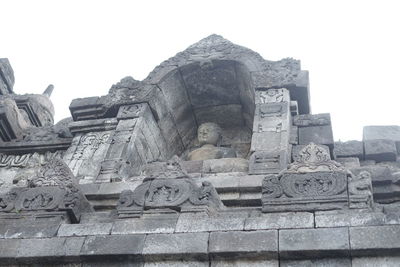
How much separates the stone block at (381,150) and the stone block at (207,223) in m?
4.26

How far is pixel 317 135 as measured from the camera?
11.6 metres

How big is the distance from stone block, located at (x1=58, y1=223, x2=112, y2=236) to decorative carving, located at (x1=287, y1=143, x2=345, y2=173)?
105 inches

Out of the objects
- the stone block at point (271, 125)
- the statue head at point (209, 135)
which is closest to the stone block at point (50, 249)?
the stone block at point (271, 125)

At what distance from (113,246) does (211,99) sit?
793cm

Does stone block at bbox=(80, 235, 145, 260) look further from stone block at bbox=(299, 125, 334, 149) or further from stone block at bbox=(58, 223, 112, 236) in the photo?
stone block at bbox=(299, 125, 334, 149)

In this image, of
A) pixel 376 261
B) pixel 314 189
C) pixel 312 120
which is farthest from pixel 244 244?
pixel 312 120

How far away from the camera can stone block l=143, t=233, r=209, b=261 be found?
7340 millimetres

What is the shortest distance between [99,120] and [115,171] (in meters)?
2.37

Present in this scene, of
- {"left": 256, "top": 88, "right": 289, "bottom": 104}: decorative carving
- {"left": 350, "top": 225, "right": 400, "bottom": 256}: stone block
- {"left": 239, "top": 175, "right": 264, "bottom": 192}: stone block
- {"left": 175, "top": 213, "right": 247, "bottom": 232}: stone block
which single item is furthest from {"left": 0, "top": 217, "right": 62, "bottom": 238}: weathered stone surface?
{"left": 256, "top": 88, "right": 289, "bottom": 104}: decorative carving

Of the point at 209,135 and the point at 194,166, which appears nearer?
the point at 194,166

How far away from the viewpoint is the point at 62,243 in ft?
26.1

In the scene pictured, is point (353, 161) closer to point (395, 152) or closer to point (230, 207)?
point (395, 152)

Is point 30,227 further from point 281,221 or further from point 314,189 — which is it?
point 314,189

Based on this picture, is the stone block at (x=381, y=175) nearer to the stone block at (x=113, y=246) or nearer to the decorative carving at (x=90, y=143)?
the stone block at (x=113, y=246)
